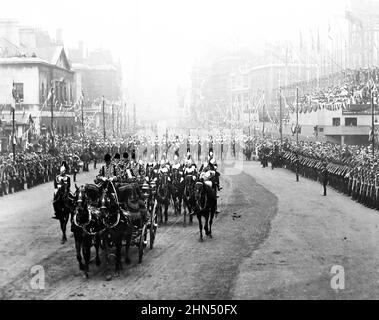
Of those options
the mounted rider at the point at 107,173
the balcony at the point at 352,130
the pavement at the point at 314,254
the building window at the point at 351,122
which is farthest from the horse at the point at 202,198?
the building window at the point at 351,122

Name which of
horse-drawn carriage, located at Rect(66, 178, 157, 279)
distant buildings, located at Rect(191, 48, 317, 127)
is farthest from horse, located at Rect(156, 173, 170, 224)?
distant buildings, located at Rect(191, 48, 317, 127)

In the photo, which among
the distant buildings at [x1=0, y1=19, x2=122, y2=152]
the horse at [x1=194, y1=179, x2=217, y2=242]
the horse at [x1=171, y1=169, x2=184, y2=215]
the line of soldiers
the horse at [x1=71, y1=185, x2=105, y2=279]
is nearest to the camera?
the horse at [x1=71, y1=185, x2=105, y2=279]

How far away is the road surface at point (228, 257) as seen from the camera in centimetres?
1071

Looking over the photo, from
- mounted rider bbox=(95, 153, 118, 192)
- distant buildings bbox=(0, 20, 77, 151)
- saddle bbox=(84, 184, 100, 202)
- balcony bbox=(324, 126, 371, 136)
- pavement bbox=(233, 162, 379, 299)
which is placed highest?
distant buildings bbox=(0, 20, 77, 151)

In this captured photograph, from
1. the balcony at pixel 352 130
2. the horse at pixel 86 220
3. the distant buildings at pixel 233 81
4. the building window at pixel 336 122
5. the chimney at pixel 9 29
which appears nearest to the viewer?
the horse at pixel 86 220

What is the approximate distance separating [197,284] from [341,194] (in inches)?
618

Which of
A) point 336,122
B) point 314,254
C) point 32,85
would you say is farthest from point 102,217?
point 32,85

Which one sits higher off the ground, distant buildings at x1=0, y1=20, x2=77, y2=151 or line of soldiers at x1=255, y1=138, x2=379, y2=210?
distant buildings at x1=0, y1=20, x2=77, y2=151

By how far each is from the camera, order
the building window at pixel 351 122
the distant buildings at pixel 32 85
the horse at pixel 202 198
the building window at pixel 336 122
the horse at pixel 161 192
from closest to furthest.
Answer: the horse at pixel 202 198 → the horse at pixel 161 192 → the distant buildings at pixel 32 85 → the building window at pixel 351 122 → the building window at pixel 336 122

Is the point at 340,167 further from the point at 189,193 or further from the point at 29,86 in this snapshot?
the point at 29,86

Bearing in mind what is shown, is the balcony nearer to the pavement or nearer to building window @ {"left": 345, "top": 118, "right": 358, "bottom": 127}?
building window @ {"left": 345, "top": 118, "right": 358, "bottom": 127}

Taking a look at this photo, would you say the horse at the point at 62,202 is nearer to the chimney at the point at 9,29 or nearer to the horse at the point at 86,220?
the horse at the point at 86,220

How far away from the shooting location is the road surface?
10.7 meters

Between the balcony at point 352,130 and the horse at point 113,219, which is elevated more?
the balcony at point 352,130
